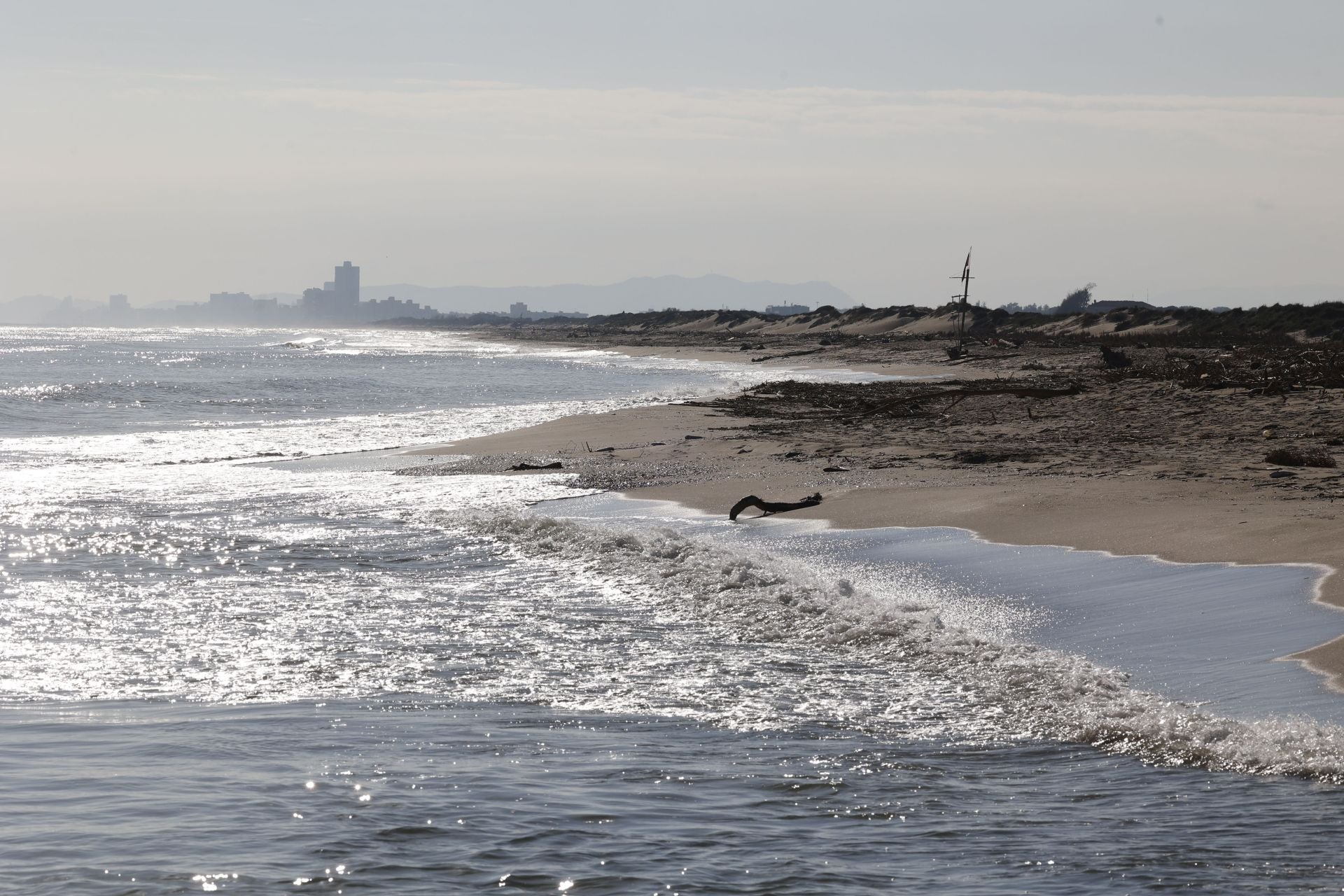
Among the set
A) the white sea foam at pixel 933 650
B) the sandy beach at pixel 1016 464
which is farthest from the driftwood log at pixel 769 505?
the white sea foam at pixel 933 650

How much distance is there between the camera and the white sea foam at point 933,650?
19.3 ft

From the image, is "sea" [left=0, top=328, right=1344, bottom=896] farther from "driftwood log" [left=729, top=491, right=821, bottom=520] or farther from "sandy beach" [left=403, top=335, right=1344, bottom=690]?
"sandy beach" [left=403, top=335, right=1344, bottom=690]

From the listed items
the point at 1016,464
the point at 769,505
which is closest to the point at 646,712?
the point at 769,505

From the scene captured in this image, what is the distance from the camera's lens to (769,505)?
13227mm

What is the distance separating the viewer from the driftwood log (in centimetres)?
1298

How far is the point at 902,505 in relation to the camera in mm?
13125

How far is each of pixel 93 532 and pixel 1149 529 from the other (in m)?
10.1

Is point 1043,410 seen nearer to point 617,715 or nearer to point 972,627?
point 972,627

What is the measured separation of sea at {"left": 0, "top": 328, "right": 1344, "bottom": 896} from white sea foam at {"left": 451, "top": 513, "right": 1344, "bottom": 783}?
3cm

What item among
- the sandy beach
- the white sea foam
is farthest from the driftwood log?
the white sea foam

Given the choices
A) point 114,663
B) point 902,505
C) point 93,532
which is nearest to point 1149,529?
point 902,505

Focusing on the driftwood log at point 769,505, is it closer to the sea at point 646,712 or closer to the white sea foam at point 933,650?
the sea at point 646,712

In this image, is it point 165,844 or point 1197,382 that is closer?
point 165,844

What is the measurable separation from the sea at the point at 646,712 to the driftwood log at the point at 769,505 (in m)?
0.20
